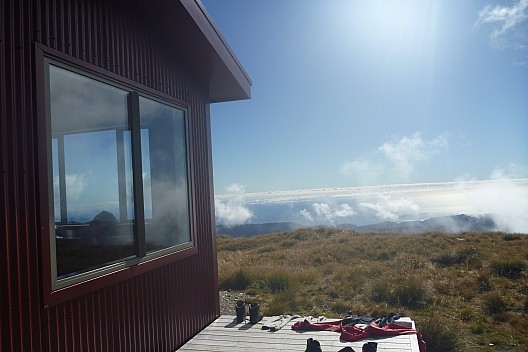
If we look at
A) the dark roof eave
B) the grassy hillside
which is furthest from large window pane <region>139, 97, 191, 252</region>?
the grassy hillside

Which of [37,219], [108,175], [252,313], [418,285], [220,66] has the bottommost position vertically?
[418,285]

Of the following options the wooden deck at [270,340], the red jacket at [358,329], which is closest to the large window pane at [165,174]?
the wooden deck at [270,340]

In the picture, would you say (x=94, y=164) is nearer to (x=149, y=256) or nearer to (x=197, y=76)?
(x=149, y=256)

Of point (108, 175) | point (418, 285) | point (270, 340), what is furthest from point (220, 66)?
point (418, 285)

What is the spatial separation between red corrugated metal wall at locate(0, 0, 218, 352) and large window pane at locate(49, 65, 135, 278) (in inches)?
7.4

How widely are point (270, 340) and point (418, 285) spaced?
5.26 m

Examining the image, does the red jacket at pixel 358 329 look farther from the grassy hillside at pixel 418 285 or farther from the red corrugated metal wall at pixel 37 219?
the grassy hillside at pixel 418 285

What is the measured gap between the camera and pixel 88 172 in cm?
315

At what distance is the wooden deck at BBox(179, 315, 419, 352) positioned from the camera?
13.8 feet

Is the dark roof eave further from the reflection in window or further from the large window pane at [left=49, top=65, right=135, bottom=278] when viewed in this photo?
the large window pane at [left=49, top=65, right=135, bottom=278]

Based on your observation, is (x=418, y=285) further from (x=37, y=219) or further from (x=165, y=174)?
(x=37, y=219)

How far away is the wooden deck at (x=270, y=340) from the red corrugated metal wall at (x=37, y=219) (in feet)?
0.72

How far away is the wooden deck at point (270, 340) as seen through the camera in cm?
420

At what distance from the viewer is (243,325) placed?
5059mm
